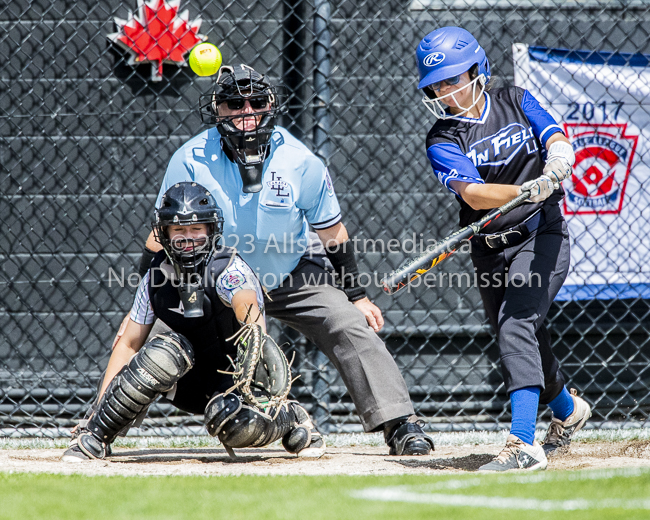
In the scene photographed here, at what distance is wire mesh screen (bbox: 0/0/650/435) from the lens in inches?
187

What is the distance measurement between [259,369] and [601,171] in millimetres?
2809

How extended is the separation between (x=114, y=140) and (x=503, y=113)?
2.44 m

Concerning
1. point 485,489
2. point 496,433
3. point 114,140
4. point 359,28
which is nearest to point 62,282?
point 114,140

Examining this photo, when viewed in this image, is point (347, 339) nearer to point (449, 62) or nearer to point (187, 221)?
point (187, 221)

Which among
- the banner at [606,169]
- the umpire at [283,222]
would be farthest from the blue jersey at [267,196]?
the banner at [606,169]

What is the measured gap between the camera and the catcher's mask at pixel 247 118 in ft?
11.9

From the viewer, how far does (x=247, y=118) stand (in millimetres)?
3646

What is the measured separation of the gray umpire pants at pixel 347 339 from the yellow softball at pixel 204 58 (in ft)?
4.55

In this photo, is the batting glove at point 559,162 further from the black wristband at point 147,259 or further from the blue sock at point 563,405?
the black wristband at point 147,259

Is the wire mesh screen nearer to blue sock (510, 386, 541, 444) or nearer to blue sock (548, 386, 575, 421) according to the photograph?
blue sock (548, 386, 575, 421)

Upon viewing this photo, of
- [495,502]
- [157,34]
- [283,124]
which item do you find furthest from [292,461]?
[157,34]

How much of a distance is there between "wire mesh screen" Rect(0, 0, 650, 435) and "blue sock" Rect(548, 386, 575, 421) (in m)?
1.08

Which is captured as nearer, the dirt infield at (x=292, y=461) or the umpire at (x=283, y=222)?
the dirt infield at (x=292, y=461)

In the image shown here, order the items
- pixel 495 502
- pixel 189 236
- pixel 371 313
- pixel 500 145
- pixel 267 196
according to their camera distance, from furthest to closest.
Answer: pixel 371 313, pixel 267 196, pixel 500 145, pixel 189 236, pixel 495 502
